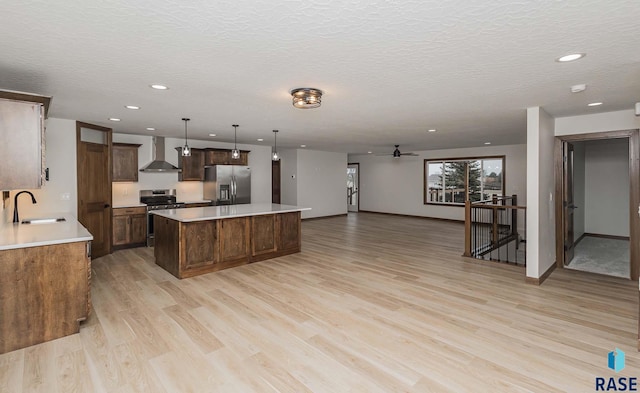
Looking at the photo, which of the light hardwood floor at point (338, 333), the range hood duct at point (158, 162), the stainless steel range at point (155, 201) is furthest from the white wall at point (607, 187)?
the stainless steel range at point (155, 201)

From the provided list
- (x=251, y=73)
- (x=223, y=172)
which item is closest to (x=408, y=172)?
(x=223, y=172)

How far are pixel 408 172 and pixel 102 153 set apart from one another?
9.14 meters

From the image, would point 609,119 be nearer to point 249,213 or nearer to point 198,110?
point 249,213

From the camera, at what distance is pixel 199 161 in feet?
24.7

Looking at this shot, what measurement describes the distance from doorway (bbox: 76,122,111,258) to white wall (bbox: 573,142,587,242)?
9.58 m

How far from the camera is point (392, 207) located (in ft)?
39.1

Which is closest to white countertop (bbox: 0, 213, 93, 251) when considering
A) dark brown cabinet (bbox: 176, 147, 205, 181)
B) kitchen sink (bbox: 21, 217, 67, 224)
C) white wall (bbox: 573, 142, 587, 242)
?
kitchen sink (bbox: 21, 217, 67, 224)

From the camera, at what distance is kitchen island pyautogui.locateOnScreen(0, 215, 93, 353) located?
2682mm

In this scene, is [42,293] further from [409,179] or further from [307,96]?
[409,179]

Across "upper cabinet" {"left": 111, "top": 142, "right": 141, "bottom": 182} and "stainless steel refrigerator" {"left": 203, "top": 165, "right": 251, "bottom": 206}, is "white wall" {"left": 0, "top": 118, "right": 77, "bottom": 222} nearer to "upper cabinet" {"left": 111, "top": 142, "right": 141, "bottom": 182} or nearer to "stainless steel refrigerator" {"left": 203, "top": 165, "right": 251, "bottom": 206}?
"upper cabinet" {"left": 111, "top": 142, "right": 141, "bottom": 182}

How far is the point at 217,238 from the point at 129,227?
8.74 ft

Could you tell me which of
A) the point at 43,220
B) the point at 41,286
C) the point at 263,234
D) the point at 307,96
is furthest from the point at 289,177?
the point at 41,286

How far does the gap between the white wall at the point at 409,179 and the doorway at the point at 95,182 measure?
8.96 m

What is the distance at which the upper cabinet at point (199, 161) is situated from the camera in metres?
7.34
